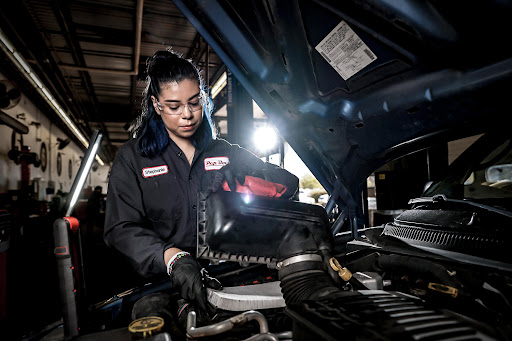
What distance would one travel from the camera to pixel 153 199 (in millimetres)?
1499

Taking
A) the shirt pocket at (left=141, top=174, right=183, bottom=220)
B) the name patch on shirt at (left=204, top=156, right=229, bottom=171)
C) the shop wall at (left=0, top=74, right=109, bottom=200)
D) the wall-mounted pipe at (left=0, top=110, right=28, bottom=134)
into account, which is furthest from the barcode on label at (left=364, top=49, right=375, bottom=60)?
the shop wall at (left=0, top=74, right=109, bottom=200)

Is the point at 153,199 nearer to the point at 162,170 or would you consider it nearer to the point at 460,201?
the point at 162,170

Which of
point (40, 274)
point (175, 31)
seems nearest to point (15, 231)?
point (40, 274)

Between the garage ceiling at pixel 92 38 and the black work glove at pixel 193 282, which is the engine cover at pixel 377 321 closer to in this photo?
the black work glove at pixel 193 282

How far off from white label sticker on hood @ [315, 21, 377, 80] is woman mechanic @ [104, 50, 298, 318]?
47 centimetres

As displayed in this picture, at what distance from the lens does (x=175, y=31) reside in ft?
18.4

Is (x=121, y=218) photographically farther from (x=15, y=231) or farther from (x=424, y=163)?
(x=15, y=231)

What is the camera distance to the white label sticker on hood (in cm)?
94

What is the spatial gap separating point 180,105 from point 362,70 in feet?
2.95

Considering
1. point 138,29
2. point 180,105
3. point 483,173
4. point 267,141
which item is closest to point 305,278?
point 483,173

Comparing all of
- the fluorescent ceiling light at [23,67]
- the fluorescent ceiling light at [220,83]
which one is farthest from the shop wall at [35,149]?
the fluorescent ceiling light at [220,83]

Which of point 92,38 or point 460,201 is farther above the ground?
point 92,38

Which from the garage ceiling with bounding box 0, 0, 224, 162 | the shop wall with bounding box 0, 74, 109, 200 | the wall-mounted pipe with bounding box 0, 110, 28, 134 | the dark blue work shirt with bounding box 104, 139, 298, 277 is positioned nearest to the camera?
the dark blue work shirt with bounding box 104, 139, 298, 277

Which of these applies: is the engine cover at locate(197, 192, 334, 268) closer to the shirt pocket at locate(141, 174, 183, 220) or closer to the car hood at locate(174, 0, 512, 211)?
the car hood at locate(174, 0, 512, 211)
